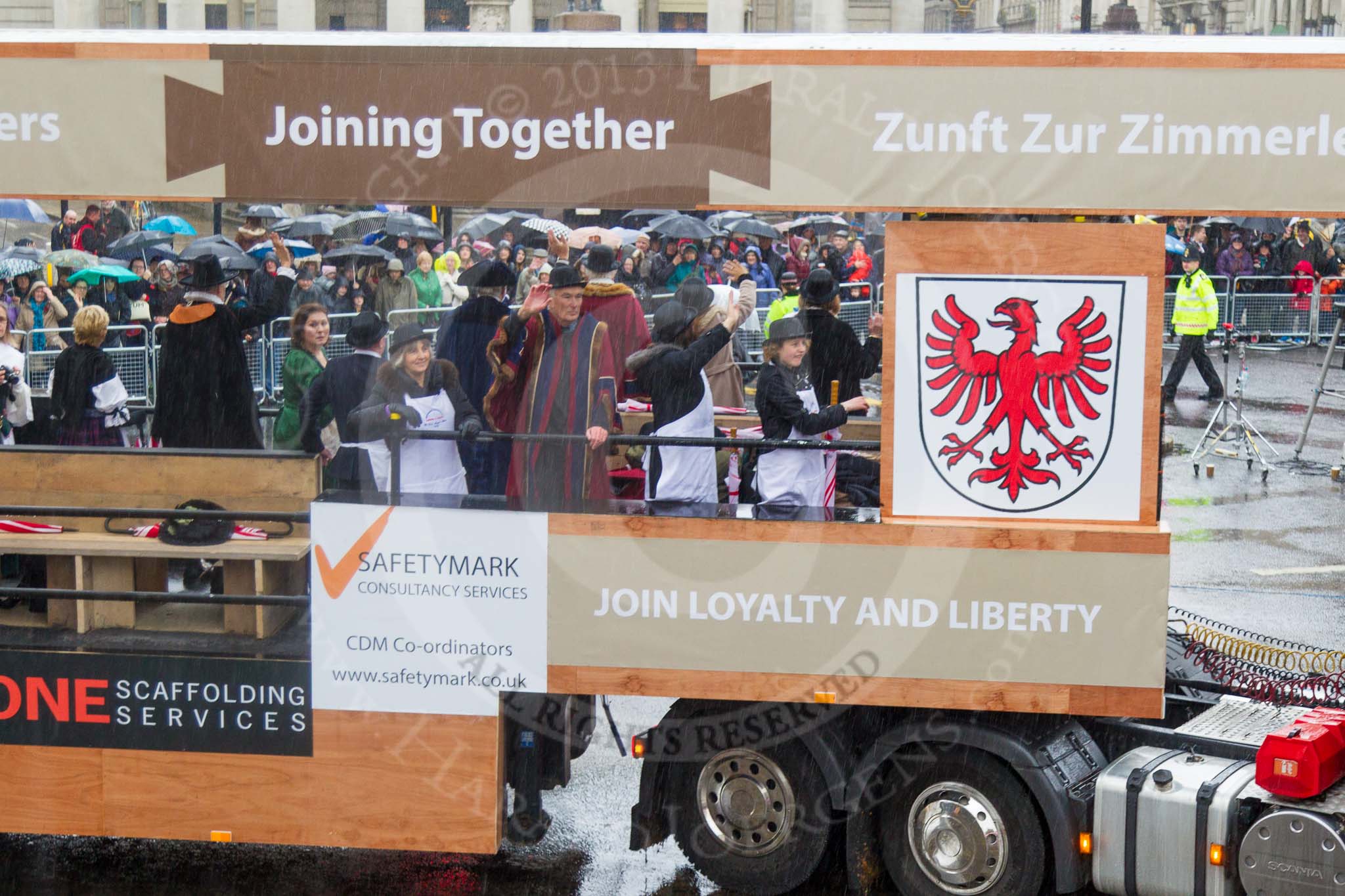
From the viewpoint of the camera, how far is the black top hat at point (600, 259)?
8.74 meters

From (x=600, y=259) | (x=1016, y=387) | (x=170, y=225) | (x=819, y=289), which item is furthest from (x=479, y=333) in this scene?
(x=170, y=225)

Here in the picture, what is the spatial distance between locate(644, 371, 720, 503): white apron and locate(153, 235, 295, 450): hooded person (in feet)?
8.11

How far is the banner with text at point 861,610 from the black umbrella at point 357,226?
60.1 ft

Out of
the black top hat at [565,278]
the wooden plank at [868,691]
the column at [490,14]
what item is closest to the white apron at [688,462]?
the black top hat at [565,278]

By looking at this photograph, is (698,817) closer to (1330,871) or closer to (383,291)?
(1330,871)

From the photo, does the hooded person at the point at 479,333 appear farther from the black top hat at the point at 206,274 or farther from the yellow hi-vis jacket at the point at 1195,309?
the yellow hi-vis jacket at the point at 1195,309

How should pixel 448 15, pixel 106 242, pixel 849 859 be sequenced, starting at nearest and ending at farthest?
pixel 849 859
pixel 106 242
pixel 448 15

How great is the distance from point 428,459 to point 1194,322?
50.8 feet

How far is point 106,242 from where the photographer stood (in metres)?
22.8

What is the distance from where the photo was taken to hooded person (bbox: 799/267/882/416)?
804cm

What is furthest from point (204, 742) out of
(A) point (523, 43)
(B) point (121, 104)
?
(A) point (523, 43)

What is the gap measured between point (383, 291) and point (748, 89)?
13568 mm

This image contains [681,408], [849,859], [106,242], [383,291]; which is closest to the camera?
[849,859]

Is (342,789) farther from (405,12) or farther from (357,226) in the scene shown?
(405,12)
